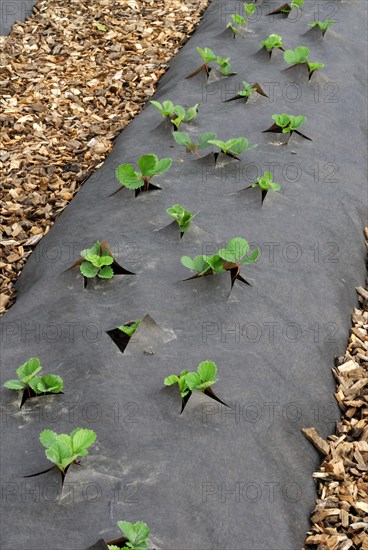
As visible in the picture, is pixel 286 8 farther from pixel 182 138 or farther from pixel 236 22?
pixel 182 138

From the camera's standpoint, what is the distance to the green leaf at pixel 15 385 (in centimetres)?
238

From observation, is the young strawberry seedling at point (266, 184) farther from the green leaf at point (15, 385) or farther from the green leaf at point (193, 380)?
the green leaf at point (15, 385)

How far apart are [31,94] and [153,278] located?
7.74 ft

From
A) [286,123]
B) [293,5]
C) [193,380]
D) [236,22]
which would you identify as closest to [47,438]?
[193,380]

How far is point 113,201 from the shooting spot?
333cm

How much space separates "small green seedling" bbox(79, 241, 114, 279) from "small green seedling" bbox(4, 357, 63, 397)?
517 millimetres

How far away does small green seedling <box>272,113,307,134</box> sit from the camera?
11.8 ft

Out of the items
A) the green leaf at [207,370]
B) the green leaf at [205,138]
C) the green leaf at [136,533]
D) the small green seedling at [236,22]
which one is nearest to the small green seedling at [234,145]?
the green leaf at [205,138]

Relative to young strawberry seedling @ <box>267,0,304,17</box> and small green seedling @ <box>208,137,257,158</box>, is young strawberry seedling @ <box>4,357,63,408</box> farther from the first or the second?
young strawberry seedling @ <box>267,0,304,17</box>

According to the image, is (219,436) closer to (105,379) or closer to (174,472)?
(174,472)

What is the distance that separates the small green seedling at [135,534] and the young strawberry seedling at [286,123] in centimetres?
225

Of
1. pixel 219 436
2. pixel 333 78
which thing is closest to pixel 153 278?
pixel 219 436

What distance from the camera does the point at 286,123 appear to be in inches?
144

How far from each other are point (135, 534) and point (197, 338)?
859 millimetres
